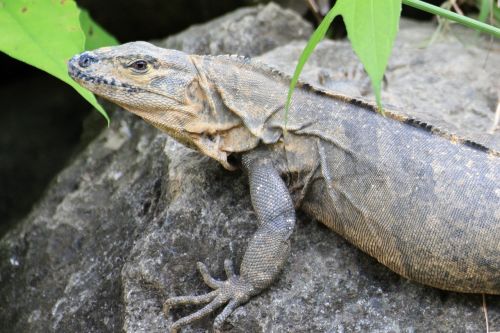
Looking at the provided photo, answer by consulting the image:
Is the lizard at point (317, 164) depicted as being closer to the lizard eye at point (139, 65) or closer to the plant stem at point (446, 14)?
the lizard eye at point (139, 65)

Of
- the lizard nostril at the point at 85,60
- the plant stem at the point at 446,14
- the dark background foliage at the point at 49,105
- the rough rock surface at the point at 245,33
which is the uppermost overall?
the plant stem at the point at 446,14

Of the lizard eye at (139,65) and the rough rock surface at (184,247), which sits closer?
the rough rock surface at (184,247)


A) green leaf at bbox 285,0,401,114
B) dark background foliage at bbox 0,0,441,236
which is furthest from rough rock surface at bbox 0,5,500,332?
dark background foliage at bbox 0,0,441,236

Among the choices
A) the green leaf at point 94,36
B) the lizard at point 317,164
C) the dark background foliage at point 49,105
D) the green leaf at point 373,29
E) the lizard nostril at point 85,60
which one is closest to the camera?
the green leaf at point 373,29

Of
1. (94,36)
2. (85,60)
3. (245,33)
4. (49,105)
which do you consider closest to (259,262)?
(85,60)

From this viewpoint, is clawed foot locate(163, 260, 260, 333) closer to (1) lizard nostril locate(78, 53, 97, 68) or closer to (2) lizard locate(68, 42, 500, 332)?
(2) lizard locate(68, 42, 500, 332)

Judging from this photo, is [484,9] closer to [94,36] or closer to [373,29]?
[94,36]

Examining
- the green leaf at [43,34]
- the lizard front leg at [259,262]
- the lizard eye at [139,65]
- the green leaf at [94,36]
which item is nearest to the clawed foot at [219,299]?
A: the lizard front leg at [259,262]
